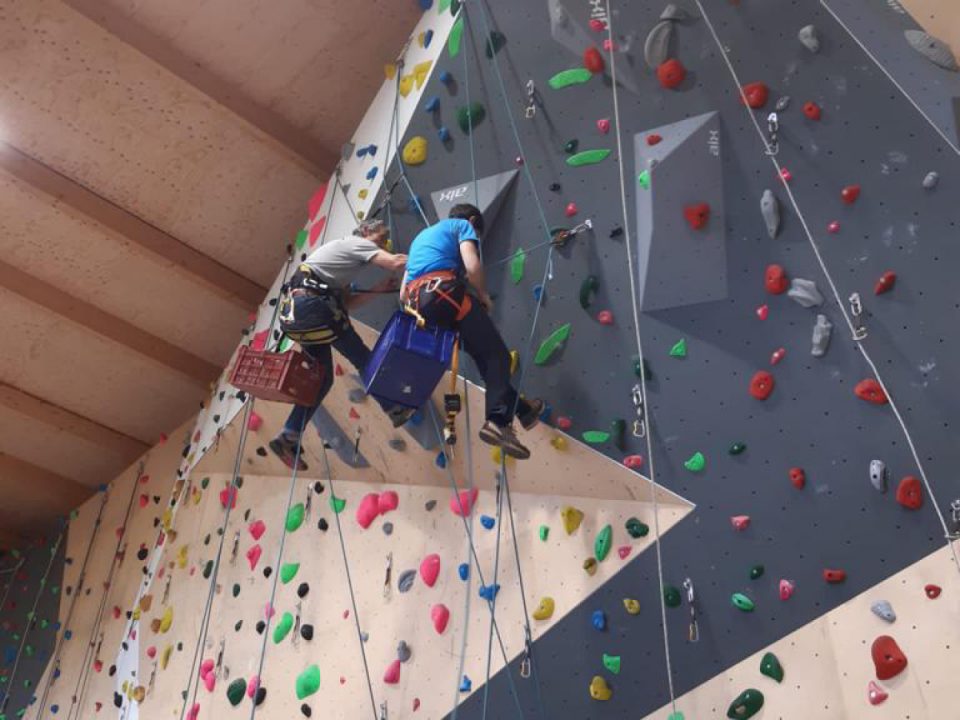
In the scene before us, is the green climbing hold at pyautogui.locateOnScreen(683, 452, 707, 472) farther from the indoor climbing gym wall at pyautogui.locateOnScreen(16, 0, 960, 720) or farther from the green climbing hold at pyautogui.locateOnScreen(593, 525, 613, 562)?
the green climbing hold at pyautogui.locateOnScreen(593, 525, 613, 562)

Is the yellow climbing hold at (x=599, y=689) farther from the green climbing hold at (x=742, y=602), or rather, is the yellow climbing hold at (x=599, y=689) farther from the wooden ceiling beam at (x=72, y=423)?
the wooden ceiling beam at (x=72, y=423)

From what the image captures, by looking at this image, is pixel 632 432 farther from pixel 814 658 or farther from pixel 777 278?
pixel 814 658

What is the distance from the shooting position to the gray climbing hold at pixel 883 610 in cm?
247

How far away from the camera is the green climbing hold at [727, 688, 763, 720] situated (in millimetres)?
2609

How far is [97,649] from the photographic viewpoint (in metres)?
5.60

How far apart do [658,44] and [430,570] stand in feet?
6.05

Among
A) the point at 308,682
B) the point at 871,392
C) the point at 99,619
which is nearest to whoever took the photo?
the point at 871,392

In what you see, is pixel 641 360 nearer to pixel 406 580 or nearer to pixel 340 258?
pixel 340 258

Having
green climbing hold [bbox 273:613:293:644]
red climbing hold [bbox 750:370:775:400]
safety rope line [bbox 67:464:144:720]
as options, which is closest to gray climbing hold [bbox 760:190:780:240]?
red climbing hold [bbox 750:370:775:400]

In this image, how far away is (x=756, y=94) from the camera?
10.2 ft

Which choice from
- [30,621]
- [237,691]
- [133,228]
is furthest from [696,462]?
[30,621]

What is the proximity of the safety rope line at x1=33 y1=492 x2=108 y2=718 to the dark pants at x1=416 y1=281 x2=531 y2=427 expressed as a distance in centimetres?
402

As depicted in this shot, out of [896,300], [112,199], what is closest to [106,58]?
[112,199]

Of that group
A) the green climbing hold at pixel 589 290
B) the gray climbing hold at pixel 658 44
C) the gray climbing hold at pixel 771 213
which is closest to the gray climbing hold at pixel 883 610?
the gray climbing hold at pixel 771 213
